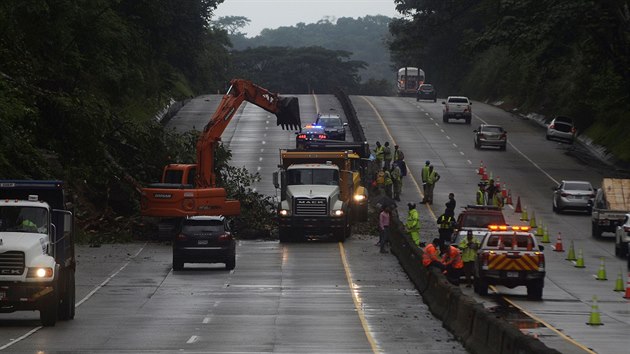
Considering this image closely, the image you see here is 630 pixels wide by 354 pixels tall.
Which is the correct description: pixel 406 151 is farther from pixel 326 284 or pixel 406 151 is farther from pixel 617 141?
pixel 326 284

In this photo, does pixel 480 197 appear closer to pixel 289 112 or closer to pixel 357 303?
pixel 289 112

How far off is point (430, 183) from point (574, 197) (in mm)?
6117

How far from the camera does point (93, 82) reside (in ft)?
216

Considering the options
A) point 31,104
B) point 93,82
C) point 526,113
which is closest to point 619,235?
point 31,104

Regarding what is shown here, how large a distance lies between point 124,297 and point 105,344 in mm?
9521

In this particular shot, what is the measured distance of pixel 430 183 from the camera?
190 ft

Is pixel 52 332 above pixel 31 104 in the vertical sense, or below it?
below

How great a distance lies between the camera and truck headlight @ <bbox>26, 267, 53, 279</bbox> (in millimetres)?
26156

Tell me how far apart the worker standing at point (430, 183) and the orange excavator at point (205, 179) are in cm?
976

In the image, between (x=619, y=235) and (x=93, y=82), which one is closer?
(x=619, y=235)

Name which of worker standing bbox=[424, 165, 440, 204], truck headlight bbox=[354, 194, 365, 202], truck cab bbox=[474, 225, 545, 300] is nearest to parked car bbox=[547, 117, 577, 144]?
worker standing bbox=[424, 165, 440, 204]

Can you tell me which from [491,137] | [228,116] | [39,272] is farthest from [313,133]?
[39,272]

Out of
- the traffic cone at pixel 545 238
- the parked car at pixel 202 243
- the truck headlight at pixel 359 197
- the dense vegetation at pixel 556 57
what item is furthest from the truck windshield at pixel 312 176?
the dense vegetation at pixel 556 57

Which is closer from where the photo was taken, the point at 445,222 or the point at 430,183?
the point at 445,222
